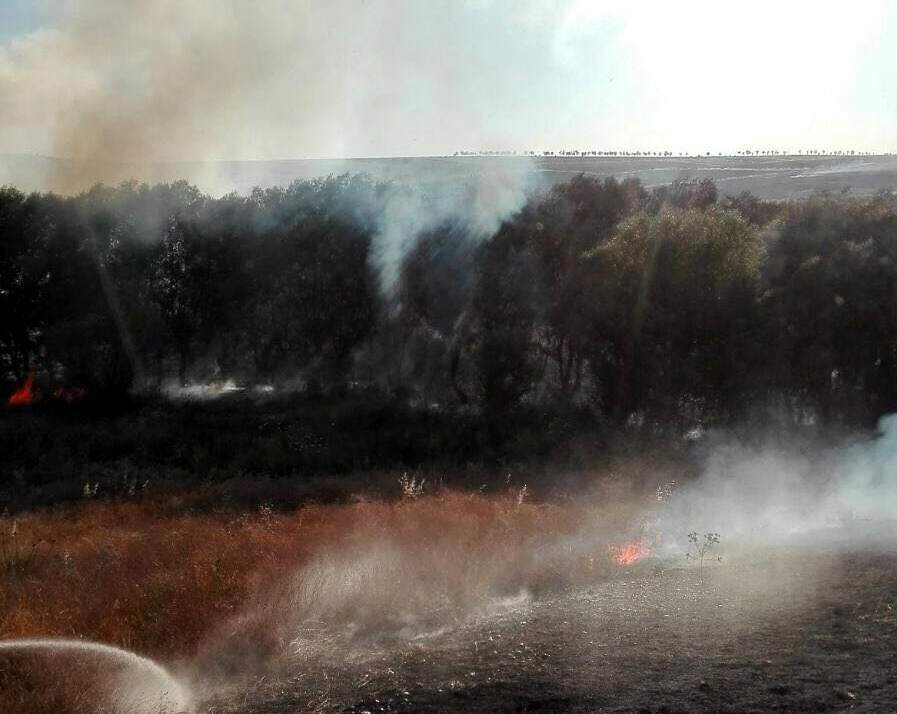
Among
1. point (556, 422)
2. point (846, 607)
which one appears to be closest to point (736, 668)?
point (846, 607)

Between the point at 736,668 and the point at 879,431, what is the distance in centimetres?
1392

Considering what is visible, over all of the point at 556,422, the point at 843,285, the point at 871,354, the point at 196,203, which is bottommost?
the point at 556,422

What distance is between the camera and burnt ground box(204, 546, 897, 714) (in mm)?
5719

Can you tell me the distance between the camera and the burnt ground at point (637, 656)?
5719mm

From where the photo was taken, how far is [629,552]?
10234 mm

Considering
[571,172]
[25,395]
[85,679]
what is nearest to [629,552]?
[85,679]

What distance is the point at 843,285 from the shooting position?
2125 cm

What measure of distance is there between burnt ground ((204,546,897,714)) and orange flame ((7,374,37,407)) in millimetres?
25040

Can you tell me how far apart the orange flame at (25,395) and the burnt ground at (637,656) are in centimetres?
2504

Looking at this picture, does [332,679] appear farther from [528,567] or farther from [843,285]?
[843,285]

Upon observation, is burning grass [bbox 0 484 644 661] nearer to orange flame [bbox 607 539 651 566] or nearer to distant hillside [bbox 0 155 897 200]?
orange flame [bbox 607 539 651 566]

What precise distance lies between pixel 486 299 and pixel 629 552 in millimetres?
17844

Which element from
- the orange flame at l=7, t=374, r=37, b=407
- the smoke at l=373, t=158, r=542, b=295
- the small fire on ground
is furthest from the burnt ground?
the orange flame at l=7, t=374, r=37, b=407

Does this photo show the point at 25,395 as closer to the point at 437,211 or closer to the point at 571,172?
the point at 437,211
